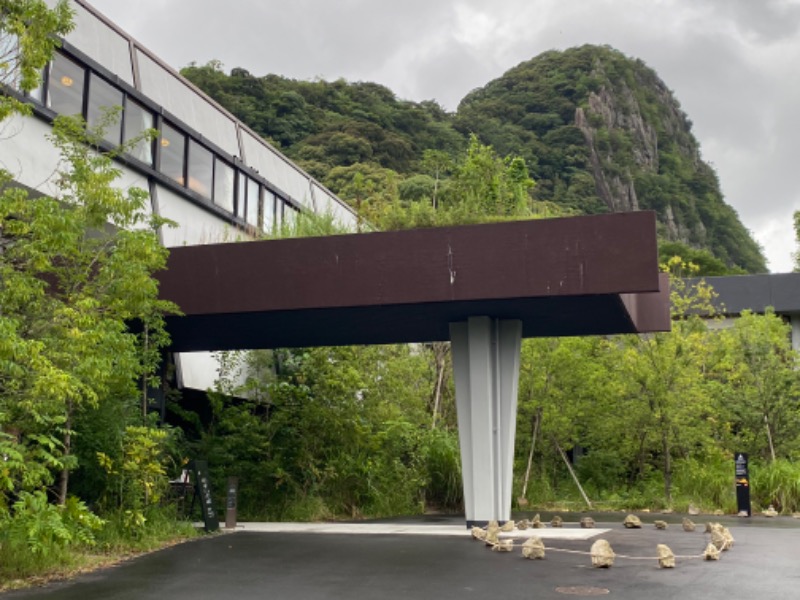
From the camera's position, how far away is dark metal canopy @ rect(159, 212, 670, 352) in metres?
12.8

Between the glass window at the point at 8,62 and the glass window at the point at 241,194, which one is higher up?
the glass window at the point at 241,194

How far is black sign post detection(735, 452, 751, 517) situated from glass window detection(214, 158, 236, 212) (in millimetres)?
15022

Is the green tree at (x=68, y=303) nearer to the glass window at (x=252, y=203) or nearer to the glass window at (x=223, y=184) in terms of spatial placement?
the glass window at (x=223, y=184)

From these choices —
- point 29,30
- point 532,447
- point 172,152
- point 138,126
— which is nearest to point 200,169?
point 172,152

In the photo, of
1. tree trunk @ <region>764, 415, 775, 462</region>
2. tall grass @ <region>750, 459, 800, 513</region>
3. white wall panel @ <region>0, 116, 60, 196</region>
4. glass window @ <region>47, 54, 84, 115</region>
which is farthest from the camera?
tree trunk @ <region>764, 415, 775, 462</region>

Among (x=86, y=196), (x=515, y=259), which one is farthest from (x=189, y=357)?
(x=515, y=259)

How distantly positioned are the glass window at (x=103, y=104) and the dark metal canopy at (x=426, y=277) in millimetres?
4566

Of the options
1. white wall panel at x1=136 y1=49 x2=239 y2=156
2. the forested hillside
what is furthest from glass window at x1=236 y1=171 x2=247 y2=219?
the forested hillside

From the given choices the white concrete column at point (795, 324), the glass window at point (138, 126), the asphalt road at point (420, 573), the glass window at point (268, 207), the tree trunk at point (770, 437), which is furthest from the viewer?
the white concrete column at point (795, 324)

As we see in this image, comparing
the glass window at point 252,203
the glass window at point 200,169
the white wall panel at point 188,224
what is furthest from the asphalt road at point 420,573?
the glass window at point 252,203

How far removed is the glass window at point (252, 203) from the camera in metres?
24.9

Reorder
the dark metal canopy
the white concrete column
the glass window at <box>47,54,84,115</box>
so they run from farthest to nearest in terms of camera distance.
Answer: the white concrete column → the glass window at <box>47,54,84,115</box> → the dark metal canopy

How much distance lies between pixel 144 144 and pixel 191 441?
23.4 feet

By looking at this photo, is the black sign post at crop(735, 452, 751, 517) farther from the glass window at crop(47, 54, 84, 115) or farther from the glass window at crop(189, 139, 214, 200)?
the glass window at crop(47, 54, 84, 115)
